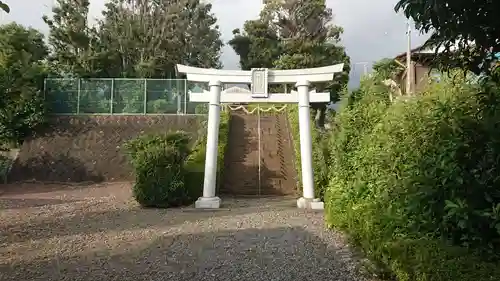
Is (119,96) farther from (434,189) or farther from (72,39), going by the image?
(434,189)

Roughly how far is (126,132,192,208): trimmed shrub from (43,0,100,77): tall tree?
1607cm

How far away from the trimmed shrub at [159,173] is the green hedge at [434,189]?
236 inches

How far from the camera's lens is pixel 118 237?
816cm

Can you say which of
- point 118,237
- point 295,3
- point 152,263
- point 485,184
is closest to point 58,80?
point 295,3

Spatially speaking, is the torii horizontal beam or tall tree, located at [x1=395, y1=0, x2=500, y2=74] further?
the torii horizontal beam

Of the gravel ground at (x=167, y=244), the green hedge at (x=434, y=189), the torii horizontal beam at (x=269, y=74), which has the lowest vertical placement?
the gravel ground at (x=167, y=244)

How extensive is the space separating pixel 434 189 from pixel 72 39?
85.8ft

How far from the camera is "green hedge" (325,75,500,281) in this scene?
3.85m

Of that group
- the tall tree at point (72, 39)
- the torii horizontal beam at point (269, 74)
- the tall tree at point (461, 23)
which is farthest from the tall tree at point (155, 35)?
the tall tree at point (461, 23)

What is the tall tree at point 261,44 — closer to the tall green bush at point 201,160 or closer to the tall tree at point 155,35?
the tall tree at point 155,35

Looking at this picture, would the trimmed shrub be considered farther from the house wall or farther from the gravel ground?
the house wall

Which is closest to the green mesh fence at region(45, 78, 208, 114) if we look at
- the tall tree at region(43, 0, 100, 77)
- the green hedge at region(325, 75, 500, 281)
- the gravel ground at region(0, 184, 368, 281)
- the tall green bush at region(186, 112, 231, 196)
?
the tall green bush at region(186, 112, 231, 196)

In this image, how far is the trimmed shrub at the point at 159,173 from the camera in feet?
40.7

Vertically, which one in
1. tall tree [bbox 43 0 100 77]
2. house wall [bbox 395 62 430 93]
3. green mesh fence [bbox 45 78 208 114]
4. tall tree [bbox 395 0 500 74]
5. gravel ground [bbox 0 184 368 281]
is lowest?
gravel ground [bbox 0 184 368 281]
